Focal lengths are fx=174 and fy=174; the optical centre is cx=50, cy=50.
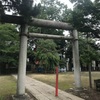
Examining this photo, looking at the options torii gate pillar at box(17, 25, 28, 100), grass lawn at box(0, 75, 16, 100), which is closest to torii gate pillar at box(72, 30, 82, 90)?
torii gate pillar at box(17, 25, 28, 100)

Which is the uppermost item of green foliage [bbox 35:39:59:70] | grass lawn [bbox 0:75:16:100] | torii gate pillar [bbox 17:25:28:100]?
green foliage [bbox 35:39:59:70]

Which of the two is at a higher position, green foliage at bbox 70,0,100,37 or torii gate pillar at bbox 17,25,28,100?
green foliage at bbox 70,0,100,37

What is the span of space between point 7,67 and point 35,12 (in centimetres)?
2347

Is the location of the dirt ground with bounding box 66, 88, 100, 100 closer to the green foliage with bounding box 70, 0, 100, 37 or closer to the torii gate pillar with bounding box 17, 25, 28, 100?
the torii gate pillar with bounding box 17, 25, 28, 100

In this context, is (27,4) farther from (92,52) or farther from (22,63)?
(92,52)

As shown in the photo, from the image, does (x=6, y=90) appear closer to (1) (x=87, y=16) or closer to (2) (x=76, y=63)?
(2) (x=76, y=63)

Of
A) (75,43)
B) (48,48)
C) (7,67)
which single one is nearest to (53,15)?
(48,48)

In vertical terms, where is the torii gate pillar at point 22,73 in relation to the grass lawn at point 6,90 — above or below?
above

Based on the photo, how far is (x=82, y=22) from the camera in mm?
6727

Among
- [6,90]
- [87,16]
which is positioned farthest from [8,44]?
[87,16]

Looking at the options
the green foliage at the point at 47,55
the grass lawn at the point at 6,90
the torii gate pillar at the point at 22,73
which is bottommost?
the grass lawn at the point at 6,90

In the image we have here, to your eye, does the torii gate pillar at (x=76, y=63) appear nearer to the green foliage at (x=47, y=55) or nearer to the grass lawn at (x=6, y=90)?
the grass lawn at (x=6, y=90)

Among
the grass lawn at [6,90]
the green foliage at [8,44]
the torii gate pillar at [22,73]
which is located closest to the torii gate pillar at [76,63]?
the torii gate pillar at [22,73]

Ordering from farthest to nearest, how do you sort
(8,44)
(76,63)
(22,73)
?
1. (8,44)
2. (76,63)
3. (22,73)
